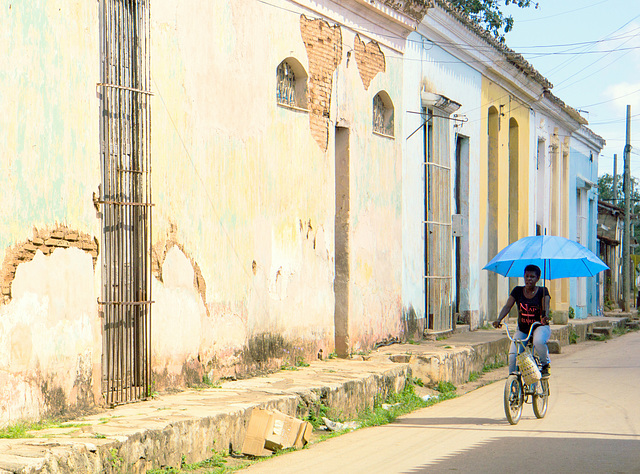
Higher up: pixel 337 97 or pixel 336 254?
pixel 337 97

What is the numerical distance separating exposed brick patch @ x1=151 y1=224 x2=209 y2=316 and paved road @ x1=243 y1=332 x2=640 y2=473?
221 centimetres

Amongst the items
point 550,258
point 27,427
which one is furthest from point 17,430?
point 550,258

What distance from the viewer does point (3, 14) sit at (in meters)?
6.62

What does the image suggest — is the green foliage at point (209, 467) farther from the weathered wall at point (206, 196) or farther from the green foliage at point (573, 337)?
the green foliage at point (573, 337)

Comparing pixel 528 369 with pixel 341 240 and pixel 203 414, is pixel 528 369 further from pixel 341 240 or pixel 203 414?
pixel 341 240

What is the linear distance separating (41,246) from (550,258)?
580 centimetres

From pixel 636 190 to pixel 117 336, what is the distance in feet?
205

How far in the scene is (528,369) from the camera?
9109 mm

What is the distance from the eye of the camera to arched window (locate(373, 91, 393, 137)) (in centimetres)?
1409

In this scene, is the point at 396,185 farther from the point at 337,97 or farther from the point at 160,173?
the point at 160,173

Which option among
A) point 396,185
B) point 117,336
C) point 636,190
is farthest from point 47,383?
point 636,190

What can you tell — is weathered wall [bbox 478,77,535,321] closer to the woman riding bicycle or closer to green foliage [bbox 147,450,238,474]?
the woman riding bicycle

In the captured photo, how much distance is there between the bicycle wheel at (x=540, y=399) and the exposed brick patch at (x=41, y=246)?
4777 millimetres

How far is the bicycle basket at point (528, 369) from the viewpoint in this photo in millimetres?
9062
